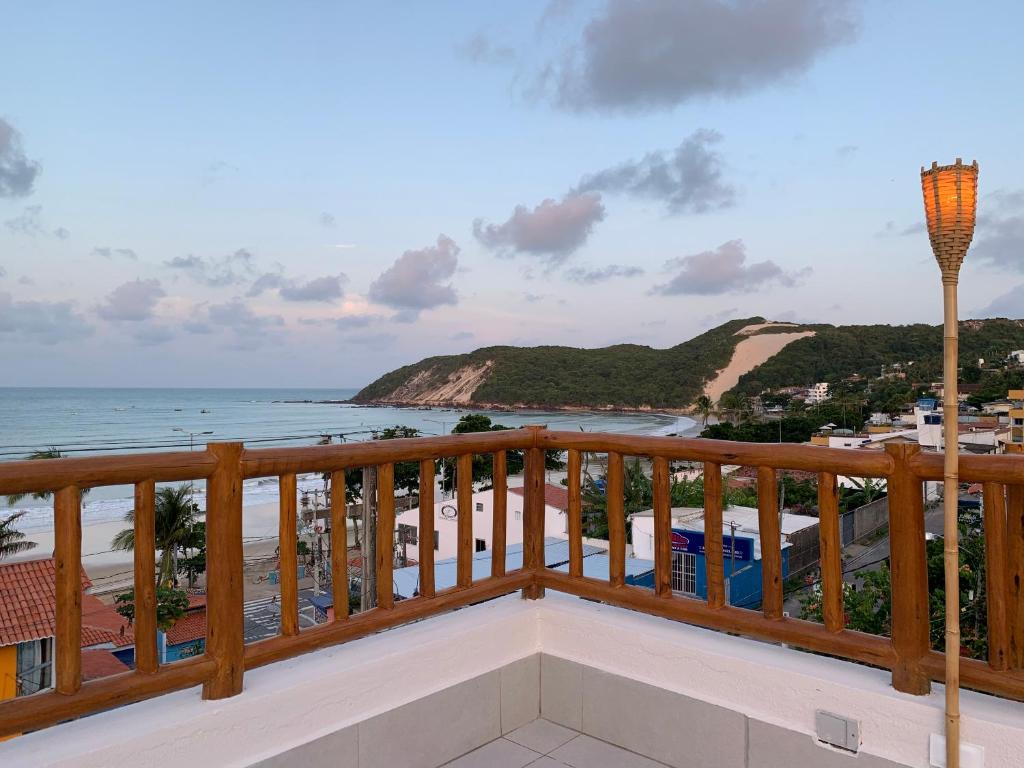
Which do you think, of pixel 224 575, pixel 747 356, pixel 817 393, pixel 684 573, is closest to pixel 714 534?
pixel 684 573

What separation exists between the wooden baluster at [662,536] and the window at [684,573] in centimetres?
20

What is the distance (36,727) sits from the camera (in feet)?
4.96

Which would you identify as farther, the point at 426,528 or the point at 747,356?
the point at 747,356

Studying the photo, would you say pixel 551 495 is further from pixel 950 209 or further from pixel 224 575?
pixel 950 209

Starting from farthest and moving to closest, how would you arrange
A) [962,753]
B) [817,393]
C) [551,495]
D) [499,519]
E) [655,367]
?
[655,367]
[817,393]
[551,495]
[499,519]
[962,753]

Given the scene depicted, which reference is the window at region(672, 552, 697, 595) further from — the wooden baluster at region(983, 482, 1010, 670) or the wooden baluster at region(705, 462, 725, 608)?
the wooden baluster at region(983, 482, 1010, 670)

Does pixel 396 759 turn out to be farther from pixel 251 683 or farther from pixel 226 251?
pixel 226 251

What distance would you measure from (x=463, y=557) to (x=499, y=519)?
209 mm

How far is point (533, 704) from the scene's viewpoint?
2.55m

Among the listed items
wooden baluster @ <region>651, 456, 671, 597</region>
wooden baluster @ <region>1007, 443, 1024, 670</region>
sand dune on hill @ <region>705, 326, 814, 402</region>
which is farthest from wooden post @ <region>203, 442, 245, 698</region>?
sand dune on hill @ <region>705, 326, 814, 402</region>

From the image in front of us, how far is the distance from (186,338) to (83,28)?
119ft

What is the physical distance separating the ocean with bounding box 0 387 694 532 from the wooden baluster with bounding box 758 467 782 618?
3209 cm

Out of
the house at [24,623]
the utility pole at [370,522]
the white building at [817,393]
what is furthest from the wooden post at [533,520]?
the white building at [817,393]

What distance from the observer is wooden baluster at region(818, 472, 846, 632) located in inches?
76.3
